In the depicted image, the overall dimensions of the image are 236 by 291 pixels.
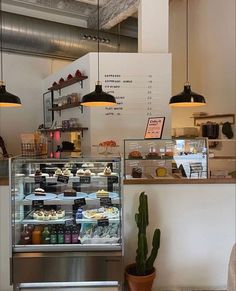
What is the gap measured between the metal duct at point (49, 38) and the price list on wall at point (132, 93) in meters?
1.78

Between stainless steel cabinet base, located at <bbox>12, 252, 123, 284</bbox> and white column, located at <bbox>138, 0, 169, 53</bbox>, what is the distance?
3.36 meters

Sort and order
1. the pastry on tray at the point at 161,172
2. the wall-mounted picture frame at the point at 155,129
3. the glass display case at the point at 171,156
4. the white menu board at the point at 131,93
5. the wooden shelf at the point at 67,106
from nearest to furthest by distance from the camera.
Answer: the pastry on tray at the point at 161,172 < the glass display case at the point at 171,156 < the wall-mounted picture frame at the point at 155,129 < the white menu board at the point at 131,93 < the wooden shelf at the point at 67,106

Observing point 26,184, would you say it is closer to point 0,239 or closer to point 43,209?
point 43,209

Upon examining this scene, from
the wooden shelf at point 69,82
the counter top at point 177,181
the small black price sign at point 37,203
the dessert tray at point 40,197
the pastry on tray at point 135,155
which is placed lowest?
the small black price sign at point 37,203

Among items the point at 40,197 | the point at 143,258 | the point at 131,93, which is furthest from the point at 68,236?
the point at 131,93

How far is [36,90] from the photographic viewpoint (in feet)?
22.8

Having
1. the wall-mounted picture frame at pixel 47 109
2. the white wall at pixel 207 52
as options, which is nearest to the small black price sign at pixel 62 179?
the white wall at pixel 207 52

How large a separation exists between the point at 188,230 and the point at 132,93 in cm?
248

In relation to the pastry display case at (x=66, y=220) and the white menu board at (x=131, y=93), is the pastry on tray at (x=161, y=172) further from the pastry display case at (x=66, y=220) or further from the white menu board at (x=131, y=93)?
the white menu board at (x=131, y=93)

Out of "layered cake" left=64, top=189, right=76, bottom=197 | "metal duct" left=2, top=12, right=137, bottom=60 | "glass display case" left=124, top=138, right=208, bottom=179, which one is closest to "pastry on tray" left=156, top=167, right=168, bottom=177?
"glass display case" left=124, top=138, right=208, bottom=179

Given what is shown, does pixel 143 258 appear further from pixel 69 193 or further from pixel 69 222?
pixel 69 193

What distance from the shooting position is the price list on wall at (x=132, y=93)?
4723 mm

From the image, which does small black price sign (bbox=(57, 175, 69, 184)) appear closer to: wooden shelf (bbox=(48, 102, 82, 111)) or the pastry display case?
the pastry display case

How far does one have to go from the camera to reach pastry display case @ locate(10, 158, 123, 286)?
247 cm
